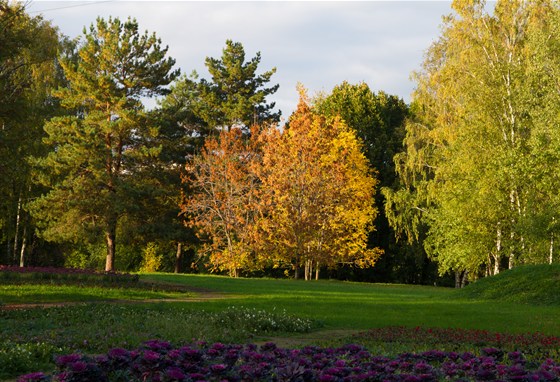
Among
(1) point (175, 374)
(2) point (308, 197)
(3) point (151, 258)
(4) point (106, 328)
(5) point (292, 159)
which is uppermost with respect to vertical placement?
(5) point (292, 159)

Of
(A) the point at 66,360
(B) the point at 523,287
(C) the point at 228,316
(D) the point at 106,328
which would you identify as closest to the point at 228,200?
(B) the point at 523,287

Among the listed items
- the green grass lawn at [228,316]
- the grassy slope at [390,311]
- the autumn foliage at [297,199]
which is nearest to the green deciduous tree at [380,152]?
the autumn foliage at [297,199]

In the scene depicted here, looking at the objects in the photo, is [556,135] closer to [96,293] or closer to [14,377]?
[96,293]

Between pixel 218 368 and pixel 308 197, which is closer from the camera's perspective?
pixel 218 368

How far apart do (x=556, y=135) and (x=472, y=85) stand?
790 centimetres

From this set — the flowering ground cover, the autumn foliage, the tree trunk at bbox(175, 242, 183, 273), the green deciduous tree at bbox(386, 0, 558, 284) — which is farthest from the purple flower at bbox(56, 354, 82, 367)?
the tree trunk at bbox(175, 242, 183, 273)

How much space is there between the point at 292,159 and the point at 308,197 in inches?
88.4

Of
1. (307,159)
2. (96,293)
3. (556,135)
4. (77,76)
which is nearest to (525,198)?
(556,135)

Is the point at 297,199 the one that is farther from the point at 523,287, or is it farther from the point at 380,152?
the point at 523,287

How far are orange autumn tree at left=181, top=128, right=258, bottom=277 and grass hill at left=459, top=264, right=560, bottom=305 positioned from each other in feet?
47.4

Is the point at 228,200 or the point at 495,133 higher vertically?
the point at 495,133

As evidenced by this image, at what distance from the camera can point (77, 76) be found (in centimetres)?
3975

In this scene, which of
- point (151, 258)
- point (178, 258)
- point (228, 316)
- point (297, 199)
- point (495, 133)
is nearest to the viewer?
point (228, 316)

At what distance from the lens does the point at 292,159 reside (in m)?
36.2
